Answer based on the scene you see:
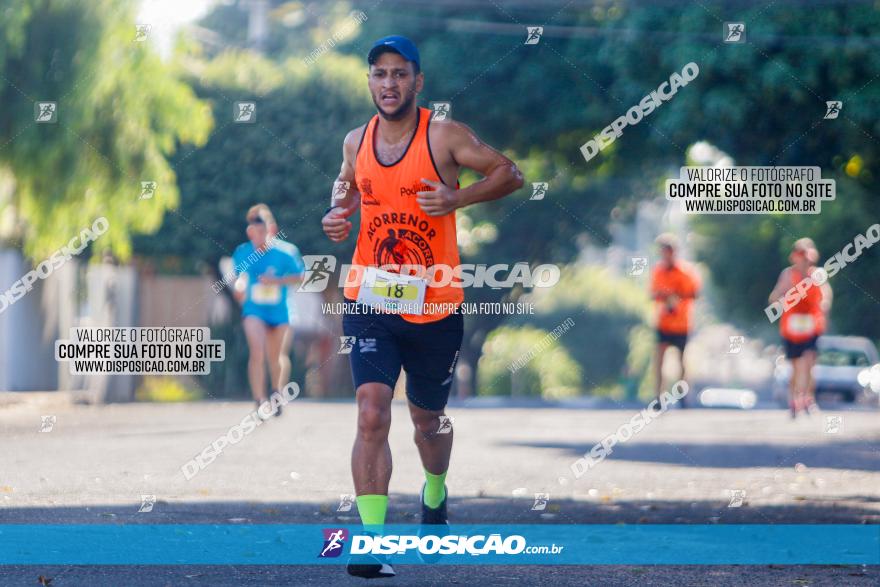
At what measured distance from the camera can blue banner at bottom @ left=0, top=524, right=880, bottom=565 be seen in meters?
6.04

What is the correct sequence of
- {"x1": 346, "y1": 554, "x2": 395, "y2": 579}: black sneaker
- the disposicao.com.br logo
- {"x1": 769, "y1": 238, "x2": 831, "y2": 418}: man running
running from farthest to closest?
{"x1": 769, "y1": 238, "x2": 831, "y2": 418}: man running → the disposicao.com.br logo → {"x1": 346, "y1": 554, "x2": 395, "y2": 579}: black sneaker

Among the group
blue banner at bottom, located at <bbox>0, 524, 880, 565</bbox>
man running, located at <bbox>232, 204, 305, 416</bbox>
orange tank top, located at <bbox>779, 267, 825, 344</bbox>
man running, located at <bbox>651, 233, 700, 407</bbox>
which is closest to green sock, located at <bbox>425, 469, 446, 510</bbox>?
blue banner at bottom, located at <bbox>0, 524, 880, 565</bbox>

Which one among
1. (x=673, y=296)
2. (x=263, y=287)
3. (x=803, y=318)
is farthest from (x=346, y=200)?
(x=803, y=318)

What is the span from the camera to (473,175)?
83.8ft

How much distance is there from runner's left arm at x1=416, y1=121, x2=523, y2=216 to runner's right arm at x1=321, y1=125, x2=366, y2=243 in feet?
1.31

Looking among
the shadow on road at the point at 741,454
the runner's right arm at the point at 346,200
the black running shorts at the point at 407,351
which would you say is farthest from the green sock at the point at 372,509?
the shadow on road at the point at 741,454

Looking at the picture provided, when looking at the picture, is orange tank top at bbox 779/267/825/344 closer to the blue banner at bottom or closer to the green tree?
the green tree

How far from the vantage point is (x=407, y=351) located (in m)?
6.19

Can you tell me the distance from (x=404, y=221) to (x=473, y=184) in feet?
1.03

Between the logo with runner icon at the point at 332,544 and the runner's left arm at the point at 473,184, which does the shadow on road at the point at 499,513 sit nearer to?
the logo with runner icon at the point at 332,544

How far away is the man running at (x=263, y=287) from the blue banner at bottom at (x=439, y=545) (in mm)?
6585

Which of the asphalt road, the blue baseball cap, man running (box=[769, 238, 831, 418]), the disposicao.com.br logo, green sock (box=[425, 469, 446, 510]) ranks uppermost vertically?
the blue baseball cap

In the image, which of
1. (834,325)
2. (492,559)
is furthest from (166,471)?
(834,325)

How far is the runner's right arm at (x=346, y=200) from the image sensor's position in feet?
20.3
